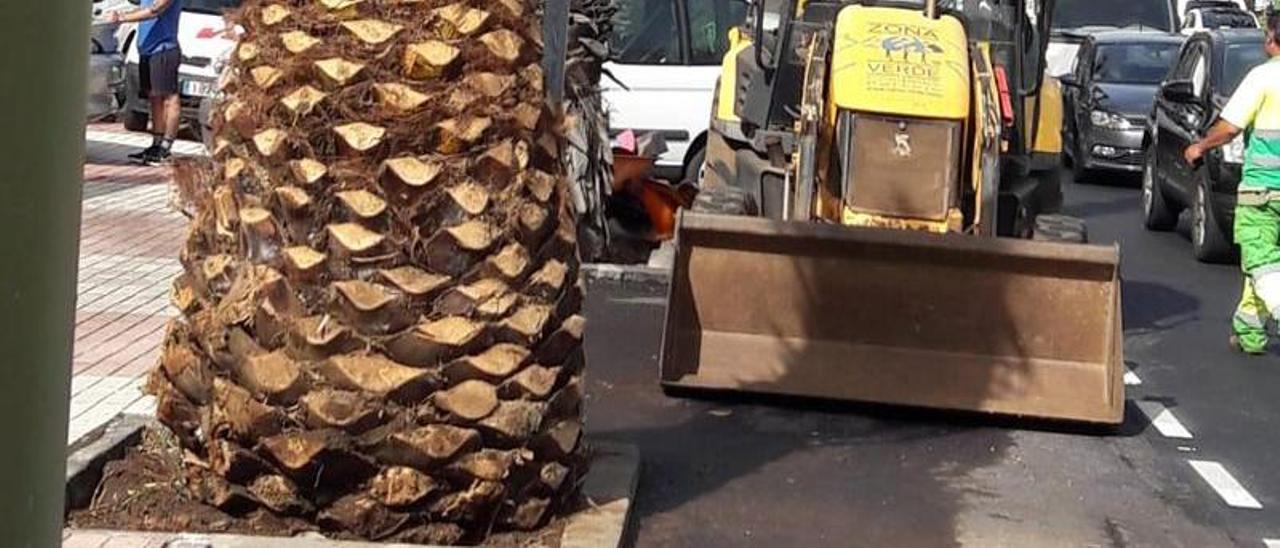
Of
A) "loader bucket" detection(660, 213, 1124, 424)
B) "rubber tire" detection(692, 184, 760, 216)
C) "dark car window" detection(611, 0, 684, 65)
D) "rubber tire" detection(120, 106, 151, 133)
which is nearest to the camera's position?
"loader bucket" detection(660, 213, 1124, 424)

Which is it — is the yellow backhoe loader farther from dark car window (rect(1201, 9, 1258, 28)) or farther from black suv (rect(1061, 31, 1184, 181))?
dark car window (rect(1201, 9, 1258, 28))

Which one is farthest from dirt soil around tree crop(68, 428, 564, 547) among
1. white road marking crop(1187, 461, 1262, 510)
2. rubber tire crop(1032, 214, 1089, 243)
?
rubber tire crop(1032, 214, 1089, 243)

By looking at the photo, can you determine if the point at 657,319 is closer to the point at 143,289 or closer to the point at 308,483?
the point at 143,289

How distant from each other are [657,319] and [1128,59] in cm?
1445

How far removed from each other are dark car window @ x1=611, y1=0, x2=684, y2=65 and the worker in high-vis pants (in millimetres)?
6044

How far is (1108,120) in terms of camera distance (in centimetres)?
2169

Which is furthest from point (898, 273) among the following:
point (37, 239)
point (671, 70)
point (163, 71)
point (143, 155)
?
point (143, 155)

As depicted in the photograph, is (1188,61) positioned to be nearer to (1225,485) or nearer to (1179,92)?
(1179,92)

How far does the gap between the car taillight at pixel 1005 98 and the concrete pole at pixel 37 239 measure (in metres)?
7.77

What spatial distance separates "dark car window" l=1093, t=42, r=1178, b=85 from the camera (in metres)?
23.1

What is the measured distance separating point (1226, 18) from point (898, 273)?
93.9 feet

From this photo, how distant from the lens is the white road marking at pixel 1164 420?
8766mm

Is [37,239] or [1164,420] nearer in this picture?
[37,239]

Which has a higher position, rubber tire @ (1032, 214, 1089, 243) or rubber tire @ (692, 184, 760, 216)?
rubber tire @ (692, 184, 760, 216)
